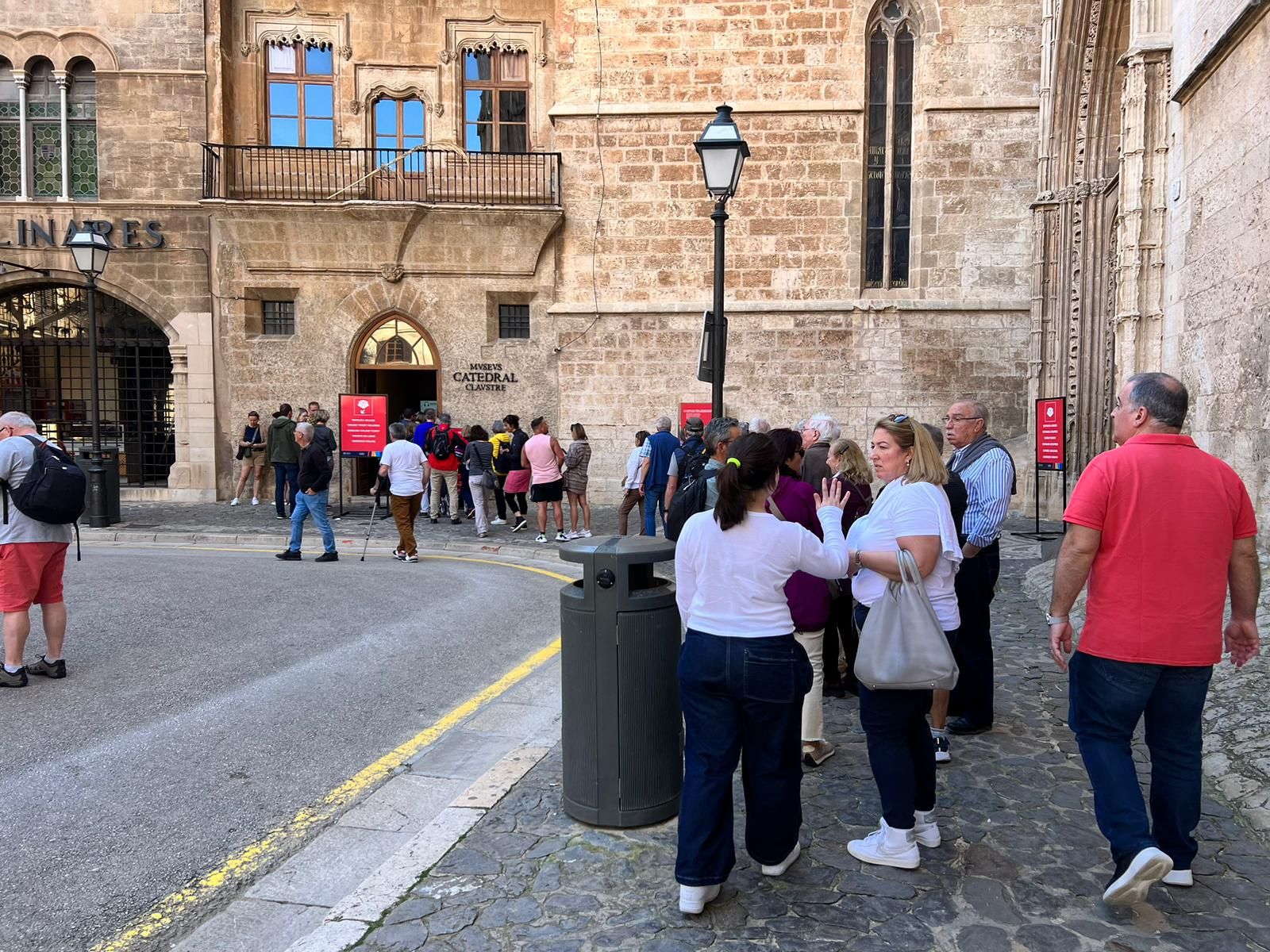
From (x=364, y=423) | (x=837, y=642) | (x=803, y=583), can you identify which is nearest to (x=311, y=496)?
(x=364, y=423)

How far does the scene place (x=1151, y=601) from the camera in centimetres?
330

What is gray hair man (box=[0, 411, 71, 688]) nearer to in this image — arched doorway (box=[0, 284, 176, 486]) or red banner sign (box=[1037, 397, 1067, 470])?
red banner sign (box=[1037, 397, 1067, 470])

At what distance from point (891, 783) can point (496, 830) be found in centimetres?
157

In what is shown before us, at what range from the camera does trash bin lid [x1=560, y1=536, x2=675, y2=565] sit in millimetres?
3855

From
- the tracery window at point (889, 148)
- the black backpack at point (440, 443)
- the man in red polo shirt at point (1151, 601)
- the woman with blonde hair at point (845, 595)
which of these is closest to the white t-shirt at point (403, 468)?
the black backpack at point (440, 443)

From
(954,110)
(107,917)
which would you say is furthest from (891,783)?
(954,110)

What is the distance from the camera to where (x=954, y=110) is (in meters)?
17.2

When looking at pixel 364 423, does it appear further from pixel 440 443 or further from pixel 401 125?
pixel 401 125

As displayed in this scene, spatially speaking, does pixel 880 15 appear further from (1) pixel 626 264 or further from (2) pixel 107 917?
(2) pixel 107 917

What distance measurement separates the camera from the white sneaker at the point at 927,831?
3736 mm

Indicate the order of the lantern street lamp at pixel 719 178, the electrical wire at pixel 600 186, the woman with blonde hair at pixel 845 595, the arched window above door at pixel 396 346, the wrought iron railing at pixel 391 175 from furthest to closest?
the arched window above door at pixel 396 346 < the wrought iron railing at pixel 391 175 < the electrical wire at pixel 600 186 < the lantern street lamp at pixel 719 178 < the woman with blonde hair at pixel 845 595

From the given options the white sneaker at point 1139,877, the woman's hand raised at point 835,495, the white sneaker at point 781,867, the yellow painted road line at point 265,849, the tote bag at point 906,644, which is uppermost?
the woman's hand raised at point 835,495

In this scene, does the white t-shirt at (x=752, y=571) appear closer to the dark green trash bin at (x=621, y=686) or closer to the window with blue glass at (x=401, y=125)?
the dark green trash bin at (x=621, y=686)

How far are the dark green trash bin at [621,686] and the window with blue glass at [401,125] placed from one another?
16.3m
